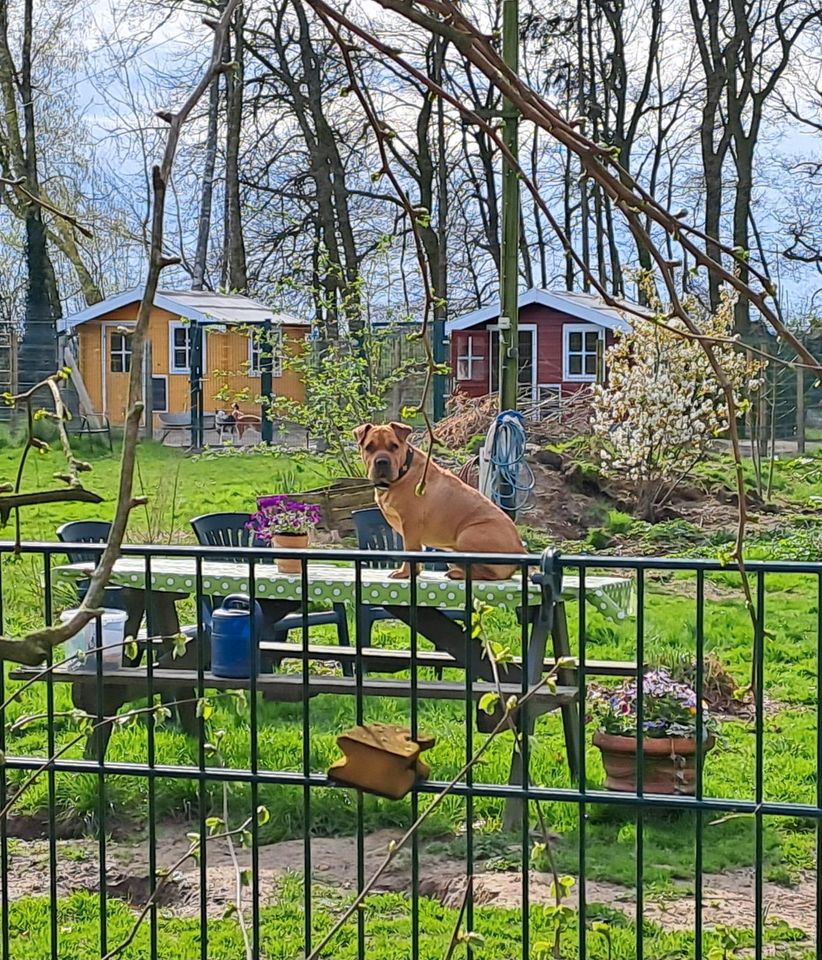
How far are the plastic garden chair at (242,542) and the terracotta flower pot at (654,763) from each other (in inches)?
70.7

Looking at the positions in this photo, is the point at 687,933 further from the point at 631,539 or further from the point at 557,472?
the point at 557,472

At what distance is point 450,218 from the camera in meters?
28.2

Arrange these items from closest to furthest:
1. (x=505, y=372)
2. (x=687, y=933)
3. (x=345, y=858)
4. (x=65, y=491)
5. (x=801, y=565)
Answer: (x=65, y=491)
(x=801, y=565)
(x=687, y=933)
(x=345, y=858)
(x=505, y=372)

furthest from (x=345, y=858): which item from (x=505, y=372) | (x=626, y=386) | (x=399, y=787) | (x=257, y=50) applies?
(x=257, y=50)

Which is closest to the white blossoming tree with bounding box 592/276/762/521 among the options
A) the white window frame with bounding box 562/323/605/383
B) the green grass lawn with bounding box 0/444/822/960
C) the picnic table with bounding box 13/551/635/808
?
the green grass lawn with bounding box 0/444/822/960

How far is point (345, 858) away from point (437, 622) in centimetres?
125

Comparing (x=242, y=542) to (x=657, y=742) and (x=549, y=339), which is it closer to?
(x=657, y=742)

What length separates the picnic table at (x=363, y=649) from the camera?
17.7 feet

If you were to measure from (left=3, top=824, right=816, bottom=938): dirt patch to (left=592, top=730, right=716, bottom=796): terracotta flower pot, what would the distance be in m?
0.65

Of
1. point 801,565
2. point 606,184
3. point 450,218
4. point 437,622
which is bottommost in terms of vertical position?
point 437,622

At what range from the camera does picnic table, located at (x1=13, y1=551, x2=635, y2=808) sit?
5.38 m

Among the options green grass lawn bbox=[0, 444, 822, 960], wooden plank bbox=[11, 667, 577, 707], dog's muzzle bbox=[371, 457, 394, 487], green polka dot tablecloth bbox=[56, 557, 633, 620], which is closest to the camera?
green grass lawn bbox=[0, 444, 822, 960]

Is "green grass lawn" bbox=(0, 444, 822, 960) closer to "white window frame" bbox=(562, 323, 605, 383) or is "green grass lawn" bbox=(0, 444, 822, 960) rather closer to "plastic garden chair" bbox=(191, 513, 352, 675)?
"plastic garden chair" bbox=(191, 513, 352, 675)

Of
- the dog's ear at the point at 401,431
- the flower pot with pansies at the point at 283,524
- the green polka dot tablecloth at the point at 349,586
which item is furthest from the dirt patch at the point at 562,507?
the dog's ear at the point at 401,431
